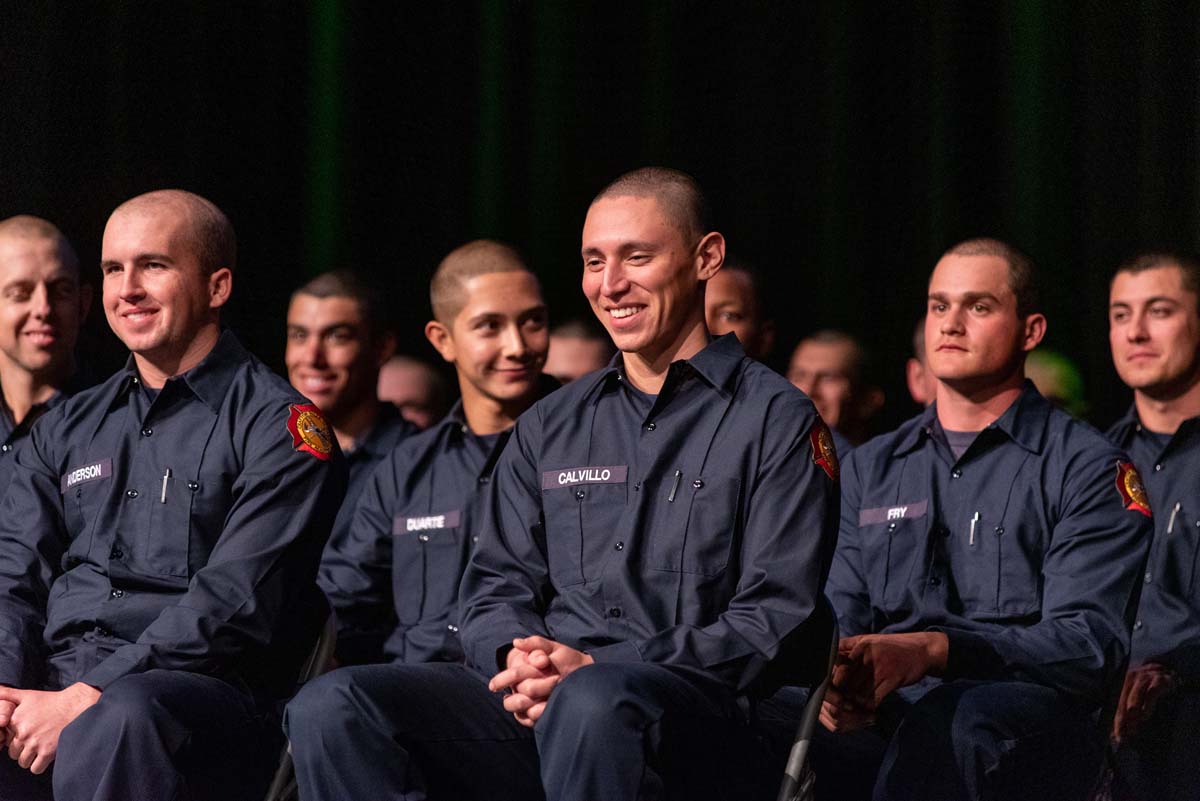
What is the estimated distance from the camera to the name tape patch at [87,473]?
3221 millimetres

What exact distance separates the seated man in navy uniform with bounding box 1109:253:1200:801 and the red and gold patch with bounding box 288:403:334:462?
176 centimetres

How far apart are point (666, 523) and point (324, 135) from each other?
2801 mm

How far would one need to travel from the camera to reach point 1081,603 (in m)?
3.04

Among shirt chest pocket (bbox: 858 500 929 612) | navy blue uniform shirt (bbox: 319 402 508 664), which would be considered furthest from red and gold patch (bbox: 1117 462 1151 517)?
navy blue uniform shirt (bbox: 319 402 508 664)

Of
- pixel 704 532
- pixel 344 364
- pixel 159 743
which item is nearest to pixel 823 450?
pixel 704 532

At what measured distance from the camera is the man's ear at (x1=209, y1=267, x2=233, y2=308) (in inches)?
133

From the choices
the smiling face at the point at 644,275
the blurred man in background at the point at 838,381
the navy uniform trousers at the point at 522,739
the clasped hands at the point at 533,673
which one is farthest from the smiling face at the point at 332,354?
the clasped hands at the point at 533,673

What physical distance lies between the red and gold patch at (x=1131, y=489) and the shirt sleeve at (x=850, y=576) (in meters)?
0.59

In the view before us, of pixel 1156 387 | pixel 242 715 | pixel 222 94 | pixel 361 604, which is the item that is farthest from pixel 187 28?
pixel 1156 387

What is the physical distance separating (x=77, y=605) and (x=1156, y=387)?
2.65 meters

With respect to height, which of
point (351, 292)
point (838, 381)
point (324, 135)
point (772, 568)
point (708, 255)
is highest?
point (324, 135)

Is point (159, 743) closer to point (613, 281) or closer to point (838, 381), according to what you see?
point (613, 281)

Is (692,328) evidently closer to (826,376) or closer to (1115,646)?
(1115,646)

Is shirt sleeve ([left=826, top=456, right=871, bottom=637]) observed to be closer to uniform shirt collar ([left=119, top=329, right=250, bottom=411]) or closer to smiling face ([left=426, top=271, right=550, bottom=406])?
smiling face ([left=426, top=271, right=550, bottom=406])
